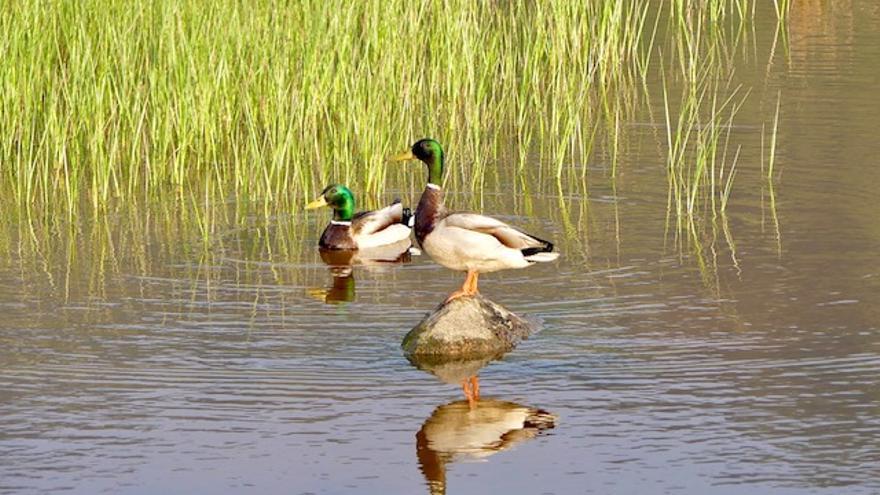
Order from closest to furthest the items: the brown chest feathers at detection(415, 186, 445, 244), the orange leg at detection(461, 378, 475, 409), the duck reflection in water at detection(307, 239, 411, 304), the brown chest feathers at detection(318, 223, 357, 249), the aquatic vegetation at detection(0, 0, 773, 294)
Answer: the orange leg at detection(461, 378, 475, 409)
the brown chest feathers at detection(415, 186, 445, 244)
the duck reflection in water at detection(307, 239, 411, 304)
the brown chest feathers at detection(318, 223, 357, 249)
the aquatic vegetation at detection(0, 0, 773, 294)

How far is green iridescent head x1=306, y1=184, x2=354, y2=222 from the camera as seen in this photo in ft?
38.7

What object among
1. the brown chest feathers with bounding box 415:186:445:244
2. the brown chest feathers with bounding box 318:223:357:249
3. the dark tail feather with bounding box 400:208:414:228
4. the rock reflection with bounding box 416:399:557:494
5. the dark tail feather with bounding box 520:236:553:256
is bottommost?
the rock reflection with bounding box 416:399:557:494

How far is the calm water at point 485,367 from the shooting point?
675 cm

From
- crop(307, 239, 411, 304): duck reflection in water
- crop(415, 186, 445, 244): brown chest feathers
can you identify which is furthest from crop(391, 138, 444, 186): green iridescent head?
crop(307, 239, 411, 304): duck reflection in water

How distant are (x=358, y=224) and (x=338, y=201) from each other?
30 centimetres

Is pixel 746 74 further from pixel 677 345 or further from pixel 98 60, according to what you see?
pixel 677 345

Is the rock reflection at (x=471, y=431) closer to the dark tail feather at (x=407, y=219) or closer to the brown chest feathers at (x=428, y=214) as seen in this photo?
the brown chest feathers at (x=428, y=214)

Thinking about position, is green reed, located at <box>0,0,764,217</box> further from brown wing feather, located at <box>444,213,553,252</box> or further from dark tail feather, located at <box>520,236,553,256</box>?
dark tail feather, located at <box>520,236,553,256</box>

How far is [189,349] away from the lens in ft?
28.2

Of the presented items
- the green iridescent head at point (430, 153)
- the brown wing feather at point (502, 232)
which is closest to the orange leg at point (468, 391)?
the brown wing feather at point (502, 232)

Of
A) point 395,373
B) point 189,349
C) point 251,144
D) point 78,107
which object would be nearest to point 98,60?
point 78,107

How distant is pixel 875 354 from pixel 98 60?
682cm

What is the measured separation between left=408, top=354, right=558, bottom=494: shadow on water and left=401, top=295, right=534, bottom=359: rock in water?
2.50ft

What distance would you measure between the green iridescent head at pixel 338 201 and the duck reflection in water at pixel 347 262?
309mm
